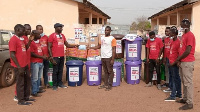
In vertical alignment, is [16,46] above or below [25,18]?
below

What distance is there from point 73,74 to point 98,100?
64.9 inches

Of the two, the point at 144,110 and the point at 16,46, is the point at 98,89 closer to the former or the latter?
the point at 144,110

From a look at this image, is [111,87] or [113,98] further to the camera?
[111,87]

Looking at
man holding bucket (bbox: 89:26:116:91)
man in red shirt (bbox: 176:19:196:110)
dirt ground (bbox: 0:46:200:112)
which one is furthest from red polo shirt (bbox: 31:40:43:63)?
man in red shirt (bbox: 176:19:196:110)

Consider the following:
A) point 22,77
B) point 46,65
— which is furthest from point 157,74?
point 22,77

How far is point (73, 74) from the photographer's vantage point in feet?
23.1

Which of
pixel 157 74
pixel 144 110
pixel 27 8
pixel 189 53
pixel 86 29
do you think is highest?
pixel 27 8

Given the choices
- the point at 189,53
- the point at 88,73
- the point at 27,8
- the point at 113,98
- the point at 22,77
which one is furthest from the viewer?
the point at 27,8

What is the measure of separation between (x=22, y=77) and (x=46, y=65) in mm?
1540

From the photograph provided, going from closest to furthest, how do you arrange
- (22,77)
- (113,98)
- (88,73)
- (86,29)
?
(22,77)
(113,98)
(88,73)
(86,29)

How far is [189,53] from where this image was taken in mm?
4680

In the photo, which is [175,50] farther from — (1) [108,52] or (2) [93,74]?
(2) [93,74]

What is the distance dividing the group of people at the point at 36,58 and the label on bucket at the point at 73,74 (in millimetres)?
348

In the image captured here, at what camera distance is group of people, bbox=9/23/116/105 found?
5.00 meters
